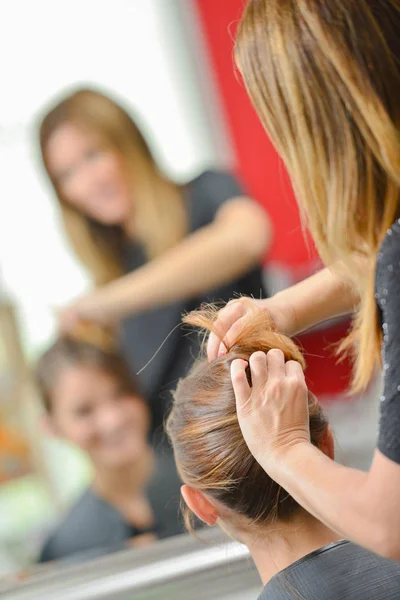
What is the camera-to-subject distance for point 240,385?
84 cm

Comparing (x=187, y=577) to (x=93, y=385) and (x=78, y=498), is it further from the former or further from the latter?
(x=93, y=385)

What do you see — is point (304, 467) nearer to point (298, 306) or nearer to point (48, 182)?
point (298, 306)

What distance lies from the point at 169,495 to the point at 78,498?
27 cm

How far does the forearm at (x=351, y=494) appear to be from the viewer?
2.34 ft

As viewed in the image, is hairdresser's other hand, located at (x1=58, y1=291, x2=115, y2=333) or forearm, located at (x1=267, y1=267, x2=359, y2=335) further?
hairdresser's other hand, located at (x1=58, y1=291, x2=115, y2=333)

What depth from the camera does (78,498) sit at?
2.25 meters

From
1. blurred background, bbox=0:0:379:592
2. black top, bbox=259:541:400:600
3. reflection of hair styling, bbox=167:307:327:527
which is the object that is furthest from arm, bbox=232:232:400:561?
blurred background, bbox=0:0:379:592

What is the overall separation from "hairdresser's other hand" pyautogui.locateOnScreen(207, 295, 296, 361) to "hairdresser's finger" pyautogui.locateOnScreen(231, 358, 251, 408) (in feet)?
0.49

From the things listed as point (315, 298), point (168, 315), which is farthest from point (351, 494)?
point (168, 315)

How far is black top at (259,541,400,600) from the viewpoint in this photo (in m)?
0.96

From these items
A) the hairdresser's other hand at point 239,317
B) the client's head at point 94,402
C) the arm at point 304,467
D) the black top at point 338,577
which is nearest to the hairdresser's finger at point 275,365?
the arm at point 304,467

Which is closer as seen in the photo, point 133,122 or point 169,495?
point 133,122

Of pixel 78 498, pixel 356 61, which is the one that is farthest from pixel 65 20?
pixel 356 61

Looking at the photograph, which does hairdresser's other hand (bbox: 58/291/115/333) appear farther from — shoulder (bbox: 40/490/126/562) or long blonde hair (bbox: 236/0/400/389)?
long blonde hair (bbox: 236/0/400/389)
